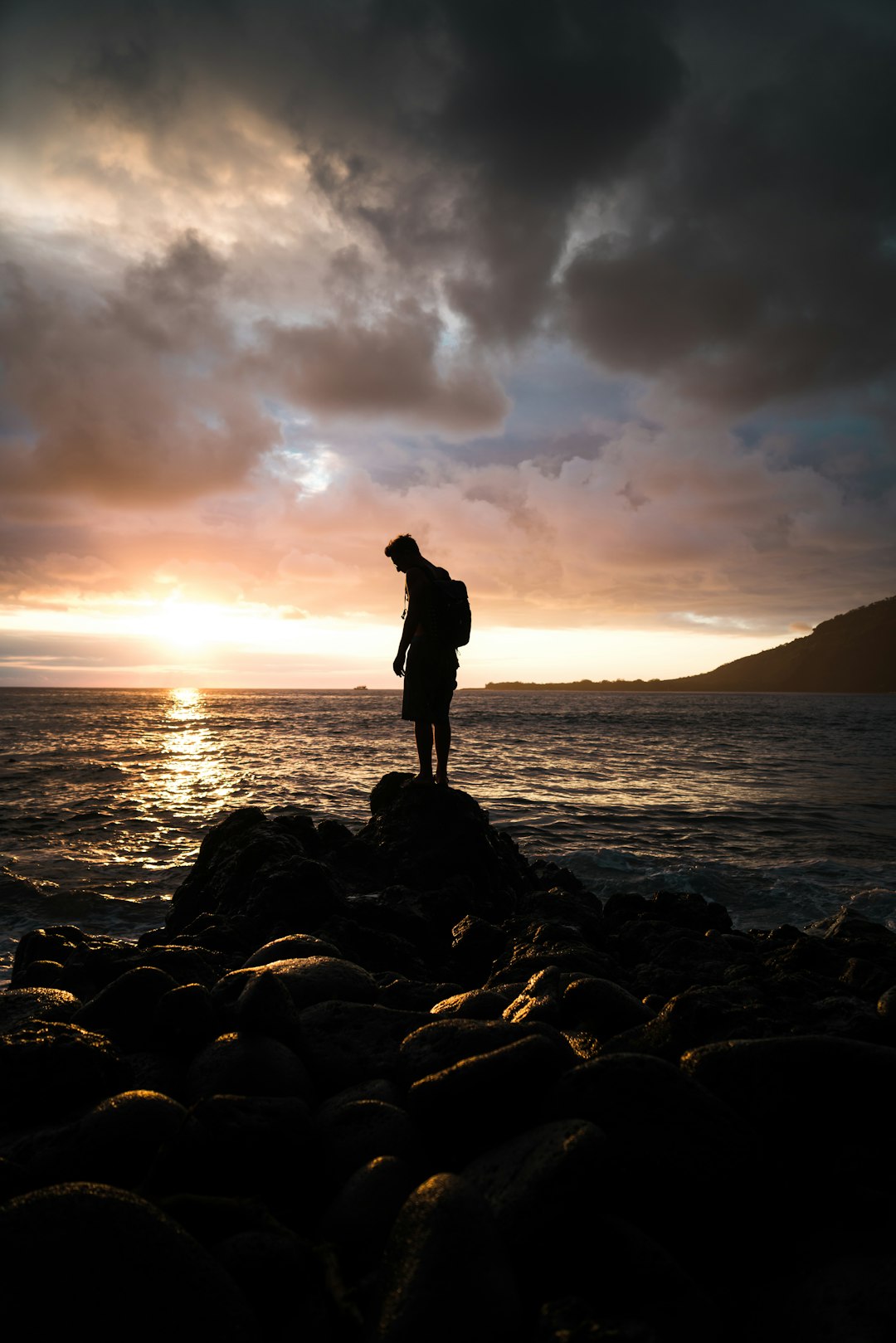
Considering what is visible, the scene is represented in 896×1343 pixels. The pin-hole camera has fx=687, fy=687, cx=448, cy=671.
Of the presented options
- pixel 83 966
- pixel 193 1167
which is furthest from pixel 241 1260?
pixel 83 966

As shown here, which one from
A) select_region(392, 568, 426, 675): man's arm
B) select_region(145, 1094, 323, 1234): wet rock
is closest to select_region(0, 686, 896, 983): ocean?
select_region(392, 568, 426, 675): man's arm

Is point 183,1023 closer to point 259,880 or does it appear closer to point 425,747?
point 259,880

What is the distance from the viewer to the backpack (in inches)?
321

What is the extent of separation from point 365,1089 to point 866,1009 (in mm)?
2530

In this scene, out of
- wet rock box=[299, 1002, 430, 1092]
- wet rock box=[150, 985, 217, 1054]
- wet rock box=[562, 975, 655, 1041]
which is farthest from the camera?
wet rock box=[562, 975, 655, 1041]

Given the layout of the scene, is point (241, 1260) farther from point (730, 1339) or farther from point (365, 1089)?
point (730, 1339)

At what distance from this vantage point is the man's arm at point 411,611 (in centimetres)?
809

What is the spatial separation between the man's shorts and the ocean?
391cm

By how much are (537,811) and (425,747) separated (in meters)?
6.68

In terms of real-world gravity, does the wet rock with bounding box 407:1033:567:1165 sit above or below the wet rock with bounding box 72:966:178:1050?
above

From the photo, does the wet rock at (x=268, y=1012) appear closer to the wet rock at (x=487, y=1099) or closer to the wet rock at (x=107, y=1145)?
the wet rock at (x=107, y=1145)

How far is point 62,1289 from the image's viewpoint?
1569 millimetres

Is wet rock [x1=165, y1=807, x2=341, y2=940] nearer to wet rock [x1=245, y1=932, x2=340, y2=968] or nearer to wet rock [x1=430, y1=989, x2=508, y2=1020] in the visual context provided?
wet rock [x1=245, y1=932, x2=340, y2=968]

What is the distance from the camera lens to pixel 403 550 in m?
8.03
